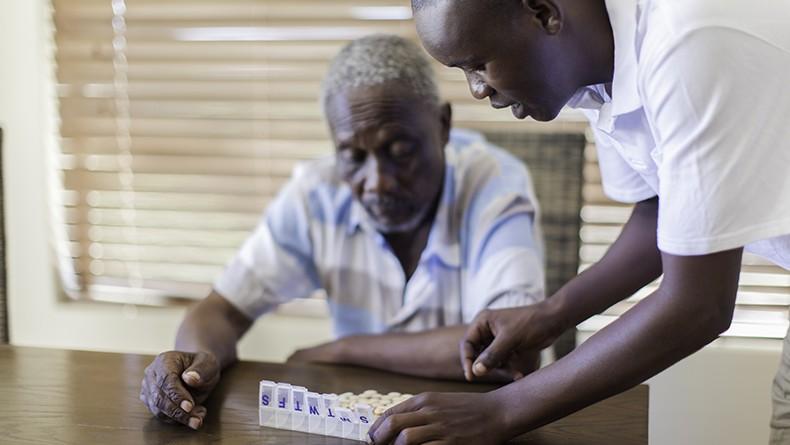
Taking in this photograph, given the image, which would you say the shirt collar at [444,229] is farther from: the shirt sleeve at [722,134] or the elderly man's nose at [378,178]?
the shirt sleeve at [722,134]

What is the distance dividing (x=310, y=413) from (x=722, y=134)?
0.61 m

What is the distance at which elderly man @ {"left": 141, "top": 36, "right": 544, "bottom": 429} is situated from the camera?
1516 millimetres

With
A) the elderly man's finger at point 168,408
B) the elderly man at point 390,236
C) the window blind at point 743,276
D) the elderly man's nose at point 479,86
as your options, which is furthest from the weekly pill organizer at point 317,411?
the window blind at point 743,276

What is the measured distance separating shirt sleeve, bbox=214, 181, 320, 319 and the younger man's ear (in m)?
0.97

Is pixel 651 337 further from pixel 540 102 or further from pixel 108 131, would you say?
pixel 108 131

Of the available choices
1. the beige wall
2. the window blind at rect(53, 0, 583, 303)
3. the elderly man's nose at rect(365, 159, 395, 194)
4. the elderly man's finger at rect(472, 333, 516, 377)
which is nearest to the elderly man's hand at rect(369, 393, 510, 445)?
the elderly man's finger at rect(472, 333, 516, 377)

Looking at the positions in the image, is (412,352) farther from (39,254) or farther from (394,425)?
(39,254)

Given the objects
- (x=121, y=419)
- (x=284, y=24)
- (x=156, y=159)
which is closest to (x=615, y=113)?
(x=121, y=419)

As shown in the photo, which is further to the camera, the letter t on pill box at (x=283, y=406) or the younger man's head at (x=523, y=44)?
the letter t on pill box at (x=283, y=406)

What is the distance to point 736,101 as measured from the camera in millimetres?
769

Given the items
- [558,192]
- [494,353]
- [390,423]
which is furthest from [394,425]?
[558,192]

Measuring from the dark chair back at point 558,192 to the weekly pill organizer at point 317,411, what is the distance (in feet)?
2.88

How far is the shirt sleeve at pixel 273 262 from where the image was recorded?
1744 mm

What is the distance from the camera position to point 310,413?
1.10 m
